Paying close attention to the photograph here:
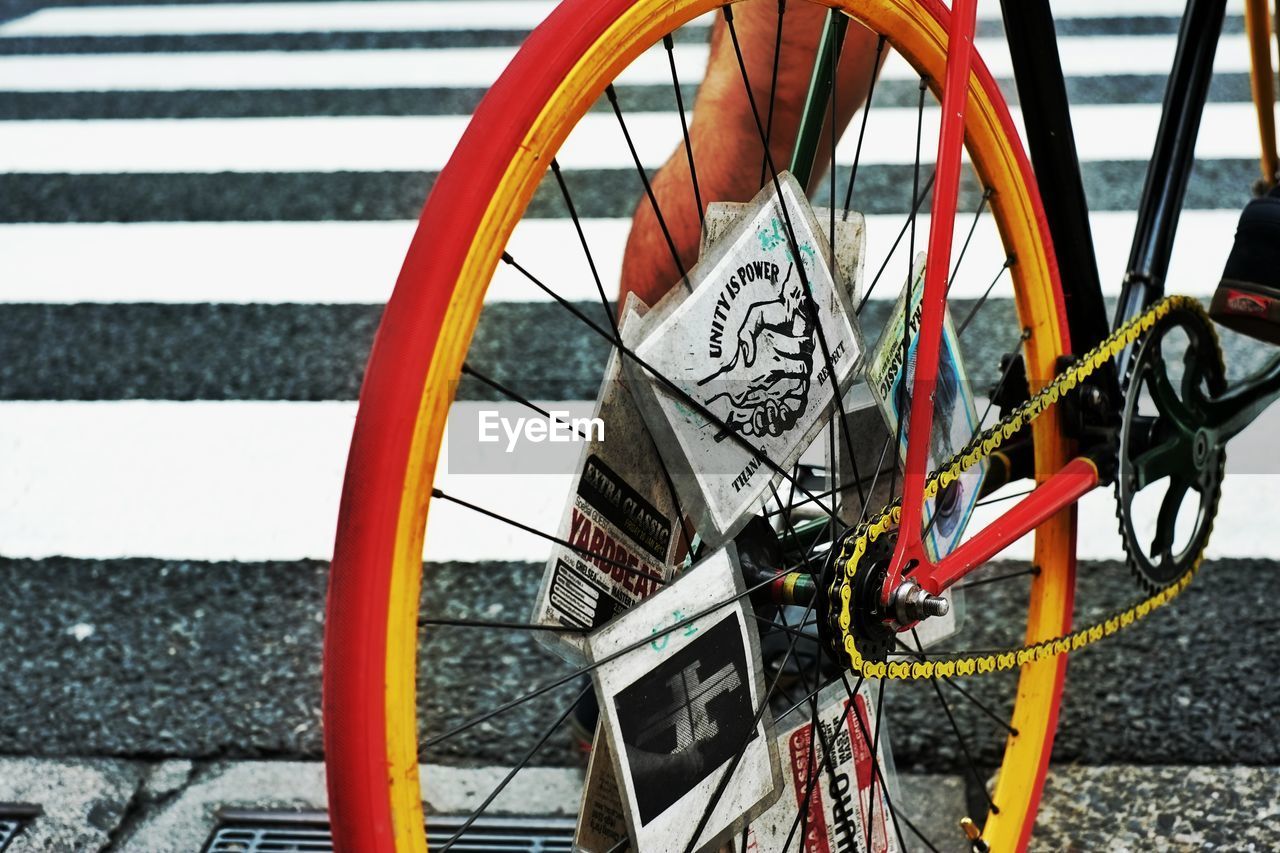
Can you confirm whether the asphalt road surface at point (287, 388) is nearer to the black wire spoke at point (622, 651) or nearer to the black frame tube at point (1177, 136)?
the black frame tube at point (1177, 136)

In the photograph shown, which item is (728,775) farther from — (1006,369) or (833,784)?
(1006,369)

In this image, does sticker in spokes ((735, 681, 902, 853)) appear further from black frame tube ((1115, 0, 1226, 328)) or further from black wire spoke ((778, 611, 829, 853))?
black frame tube ((1115, 0, 1226, 328))

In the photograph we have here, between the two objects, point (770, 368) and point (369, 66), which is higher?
point (369, 66)

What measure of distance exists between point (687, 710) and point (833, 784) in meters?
0.31

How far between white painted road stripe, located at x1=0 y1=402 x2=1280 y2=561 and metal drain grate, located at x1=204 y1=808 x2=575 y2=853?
2.43ft

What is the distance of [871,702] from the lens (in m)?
1.61

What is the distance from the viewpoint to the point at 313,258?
4.03 meters

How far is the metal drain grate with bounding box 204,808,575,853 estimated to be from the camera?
1994mm

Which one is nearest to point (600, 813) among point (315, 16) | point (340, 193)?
point (340, 193)

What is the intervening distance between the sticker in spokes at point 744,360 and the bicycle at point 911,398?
0.02 metres

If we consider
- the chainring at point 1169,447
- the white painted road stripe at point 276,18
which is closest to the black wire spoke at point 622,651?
the chainring at point 1169,447

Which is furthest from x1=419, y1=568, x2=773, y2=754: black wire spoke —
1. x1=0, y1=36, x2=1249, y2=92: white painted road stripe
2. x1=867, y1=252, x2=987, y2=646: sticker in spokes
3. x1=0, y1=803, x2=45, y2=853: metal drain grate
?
x1=0, y1=36, x2=1249, y2=92: white painted road stripe

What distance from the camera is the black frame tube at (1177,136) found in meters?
1.95

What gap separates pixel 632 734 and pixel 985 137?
779 mm
